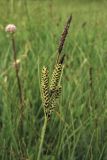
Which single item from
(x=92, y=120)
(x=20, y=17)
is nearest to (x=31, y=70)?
(x=92, y=120)

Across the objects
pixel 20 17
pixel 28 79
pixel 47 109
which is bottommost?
pixel 47 109

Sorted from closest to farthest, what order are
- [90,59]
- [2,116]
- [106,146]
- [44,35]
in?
[106,146], [2,116], [90,59], [44,35]

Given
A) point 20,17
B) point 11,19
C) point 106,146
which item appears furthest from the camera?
point 20,17

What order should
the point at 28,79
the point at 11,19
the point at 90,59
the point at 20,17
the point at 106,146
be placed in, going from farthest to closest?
1. the point at 20,17
2. the point at 11,19
3. the point at 90,59
4. the point at 28,79
5. the point at 106,146

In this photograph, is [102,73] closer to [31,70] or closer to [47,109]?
[31,70]

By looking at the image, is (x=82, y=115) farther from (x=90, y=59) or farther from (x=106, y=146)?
(x=90, y=59)

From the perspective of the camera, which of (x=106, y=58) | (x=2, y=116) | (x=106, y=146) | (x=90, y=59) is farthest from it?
(x=90, y=59)

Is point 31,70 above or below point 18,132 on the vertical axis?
above

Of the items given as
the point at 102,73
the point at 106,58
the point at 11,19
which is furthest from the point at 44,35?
the point at 102,73

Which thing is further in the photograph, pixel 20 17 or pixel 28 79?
pixel 20 17
